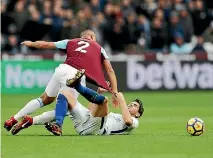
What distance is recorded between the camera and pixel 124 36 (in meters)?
25.5

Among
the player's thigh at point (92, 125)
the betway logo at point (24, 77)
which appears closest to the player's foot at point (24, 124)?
the player's thigh at point (92, 125)

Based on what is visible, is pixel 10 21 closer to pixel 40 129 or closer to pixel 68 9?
pixel 68 9

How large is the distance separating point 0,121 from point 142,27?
1133 cm

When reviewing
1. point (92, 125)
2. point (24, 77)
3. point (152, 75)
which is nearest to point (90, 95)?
point (92, 125)

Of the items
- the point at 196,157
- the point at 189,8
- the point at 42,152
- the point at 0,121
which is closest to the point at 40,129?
the point at 0,121

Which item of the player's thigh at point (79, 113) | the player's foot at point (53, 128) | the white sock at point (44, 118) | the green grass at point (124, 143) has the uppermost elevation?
the player's thigh at point (79, 113)

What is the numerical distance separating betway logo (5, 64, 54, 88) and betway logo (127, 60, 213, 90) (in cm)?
268

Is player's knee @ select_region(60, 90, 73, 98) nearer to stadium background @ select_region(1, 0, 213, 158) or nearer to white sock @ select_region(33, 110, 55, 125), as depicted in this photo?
white sock @ select_region(33, 110, 55, 125)

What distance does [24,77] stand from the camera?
78.0ft

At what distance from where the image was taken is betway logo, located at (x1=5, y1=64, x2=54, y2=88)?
23625 millimetres

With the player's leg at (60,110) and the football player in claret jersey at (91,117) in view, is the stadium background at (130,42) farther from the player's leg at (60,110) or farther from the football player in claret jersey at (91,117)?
the player's leg at (60,110)

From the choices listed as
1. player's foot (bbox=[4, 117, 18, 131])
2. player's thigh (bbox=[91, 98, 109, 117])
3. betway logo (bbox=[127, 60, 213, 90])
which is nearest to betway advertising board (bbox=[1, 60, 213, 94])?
betway logo (bbox=[127, 60, 213, 90])

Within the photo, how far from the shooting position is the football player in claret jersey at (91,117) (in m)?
11.7

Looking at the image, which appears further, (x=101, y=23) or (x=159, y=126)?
(x=101, y=23)
